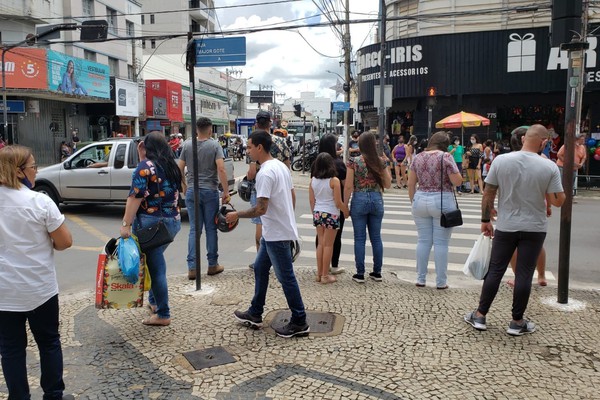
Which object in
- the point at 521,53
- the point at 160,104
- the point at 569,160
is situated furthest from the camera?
the point at 160,104

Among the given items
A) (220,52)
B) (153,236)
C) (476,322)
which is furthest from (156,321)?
(220,52)

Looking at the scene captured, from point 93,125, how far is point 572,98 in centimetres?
3145

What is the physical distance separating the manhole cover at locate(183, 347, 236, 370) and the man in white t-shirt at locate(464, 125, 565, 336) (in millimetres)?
2253

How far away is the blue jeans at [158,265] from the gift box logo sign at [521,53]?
1778 centimetres

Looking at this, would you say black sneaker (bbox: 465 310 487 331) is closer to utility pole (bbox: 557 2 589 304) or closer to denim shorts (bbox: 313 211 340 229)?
utility pole (bbox: 557 2 589 304)

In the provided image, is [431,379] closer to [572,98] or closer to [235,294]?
[235,294]

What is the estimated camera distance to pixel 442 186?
5.64 m

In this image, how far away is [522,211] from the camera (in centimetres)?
441

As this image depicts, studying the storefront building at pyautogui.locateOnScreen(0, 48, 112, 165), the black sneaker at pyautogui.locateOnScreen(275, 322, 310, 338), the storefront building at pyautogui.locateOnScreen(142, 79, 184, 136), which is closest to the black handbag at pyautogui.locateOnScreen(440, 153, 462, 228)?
the black sneaker at pyautogui.locateOnScreen(275, 322, 310, 338)

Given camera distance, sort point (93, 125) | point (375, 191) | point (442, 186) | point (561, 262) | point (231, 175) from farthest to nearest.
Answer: point (93, 125), point (231, 175), point (375, 191), point (442, 186), point (561, 262)

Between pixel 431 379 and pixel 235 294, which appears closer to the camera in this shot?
pixel 431 379

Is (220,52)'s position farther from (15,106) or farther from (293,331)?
(15,106)

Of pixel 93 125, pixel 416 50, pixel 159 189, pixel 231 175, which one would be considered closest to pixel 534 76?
pixel 416 50

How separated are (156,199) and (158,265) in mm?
601
